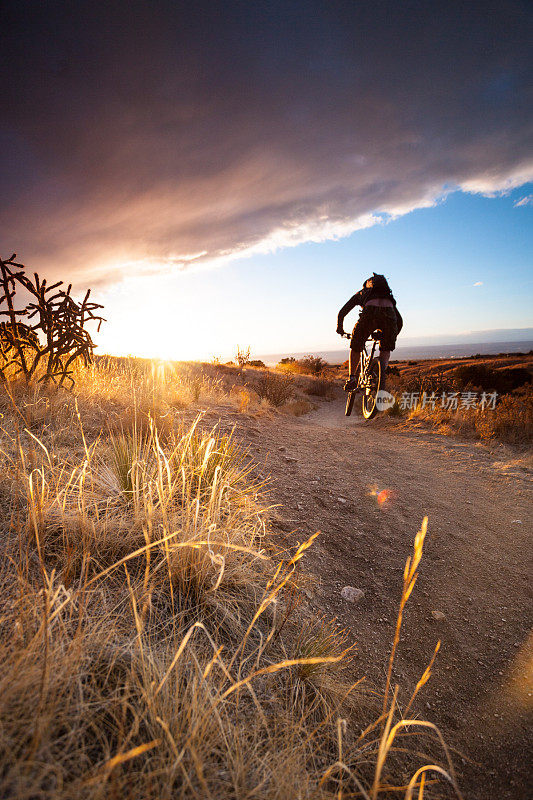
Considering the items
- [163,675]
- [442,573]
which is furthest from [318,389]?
[163,675]

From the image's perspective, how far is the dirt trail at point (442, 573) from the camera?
5.35ft

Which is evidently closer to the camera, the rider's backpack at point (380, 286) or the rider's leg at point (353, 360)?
the rider's backpack at point (380, 286)

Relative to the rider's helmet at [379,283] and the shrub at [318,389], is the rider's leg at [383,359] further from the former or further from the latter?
the shrub at [318,389]

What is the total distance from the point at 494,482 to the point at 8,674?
17.5 feet

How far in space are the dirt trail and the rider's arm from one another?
3.42 m

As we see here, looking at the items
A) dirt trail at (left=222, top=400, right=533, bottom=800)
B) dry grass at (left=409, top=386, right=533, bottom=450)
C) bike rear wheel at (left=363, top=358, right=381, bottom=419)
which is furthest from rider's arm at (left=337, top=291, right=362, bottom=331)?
dirt trail at (left=222, top=400, right=533, bottom=800)

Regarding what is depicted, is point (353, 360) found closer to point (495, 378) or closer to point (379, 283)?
point (379, 283)

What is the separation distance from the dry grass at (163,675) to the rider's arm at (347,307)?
18.9ft

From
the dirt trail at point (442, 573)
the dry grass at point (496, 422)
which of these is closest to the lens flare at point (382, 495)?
the dirt trail at point (442, 573)

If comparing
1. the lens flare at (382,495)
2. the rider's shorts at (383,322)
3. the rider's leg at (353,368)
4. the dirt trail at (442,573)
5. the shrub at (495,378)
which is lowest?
the dirt trail at (442,573)

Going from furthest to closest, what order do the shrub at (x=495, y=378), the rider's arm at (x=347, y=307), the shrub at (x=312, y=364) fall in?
the shrub at (x=312, y=364), the shrub at (x=495, y=378), the rider's arm at (x=347, y=307)

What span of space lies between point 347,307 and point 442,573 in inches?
230

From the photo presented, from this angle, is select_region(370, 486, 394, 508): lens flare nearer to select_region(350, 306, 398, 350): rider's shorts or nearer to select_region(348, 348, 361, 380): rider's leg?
select_region(350, 306, 398, 350): rider's shorts

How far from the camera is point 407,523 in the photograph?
3342 mm
